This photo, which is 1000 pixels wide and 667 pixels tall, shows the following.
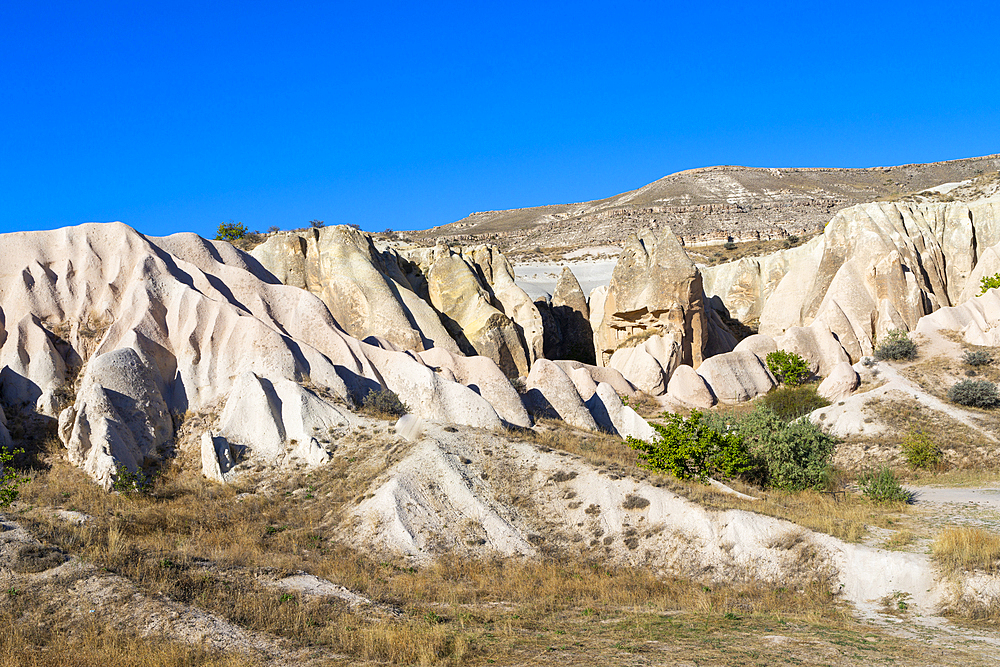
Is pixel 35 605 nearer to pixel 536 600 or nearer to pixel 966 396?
pixel 536 600

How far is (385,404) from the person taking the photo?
65.4 ft

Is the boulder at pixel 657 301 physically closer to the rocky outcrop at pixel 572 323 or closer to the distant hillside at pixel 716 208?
the rocky outcrop at pixel 572 323

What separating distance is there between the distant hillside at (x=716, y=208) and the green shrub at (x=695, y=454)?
70.2m

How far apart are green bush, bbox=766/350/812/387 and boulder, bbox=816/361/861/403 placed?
3.60 m

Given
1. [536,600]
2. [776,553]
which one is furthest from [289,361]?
[776,553]

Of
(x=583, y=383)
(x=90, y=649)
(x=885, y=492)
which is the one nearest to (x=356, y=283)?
(x=583, y=383)

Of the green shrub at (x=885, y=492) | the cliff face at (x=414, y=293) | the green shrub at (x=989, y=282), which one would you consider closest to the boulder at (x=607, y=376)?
the cliff face at (x=414, y=293)

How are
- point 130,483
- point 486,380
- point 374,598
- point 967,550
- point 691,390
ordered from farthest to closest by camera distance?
1. point 691,390
2. point 486,380
3. point 130,483
4. point 967,550
5. point 374,598

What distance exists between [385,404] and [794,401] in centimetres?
1823

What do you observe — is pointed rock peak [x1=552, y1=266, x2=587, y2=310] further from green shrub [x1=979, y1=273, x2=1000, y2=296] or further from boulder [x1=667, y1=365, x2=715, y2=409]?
green shrub [x1=979, y1=273, x2=1000, y2=296]

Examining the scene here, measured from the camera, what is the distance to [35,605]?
31.2 ft

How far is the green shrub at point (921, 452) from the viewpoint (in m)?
22.3

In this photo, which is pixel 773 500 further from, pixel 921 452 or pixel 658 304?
pixel 658 304

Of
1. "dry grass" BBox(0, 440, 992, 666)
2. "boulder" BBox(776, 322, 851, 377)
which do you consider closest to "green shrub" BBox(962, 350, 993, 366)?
"boulder" BBox(776, 322, 851, 377)
